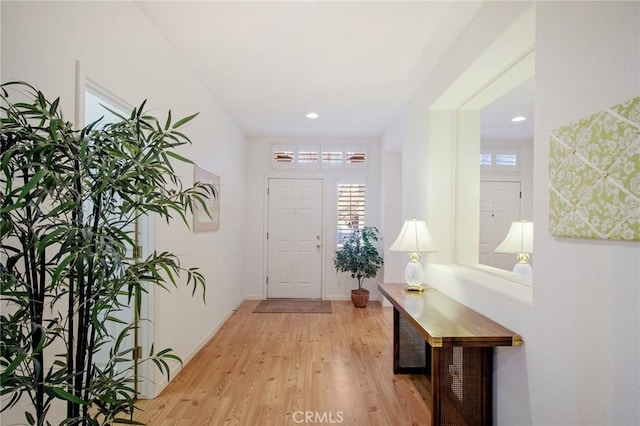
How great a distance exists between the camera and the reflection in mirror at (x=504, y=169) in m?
1.96

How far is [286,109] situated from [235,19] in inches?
70.3

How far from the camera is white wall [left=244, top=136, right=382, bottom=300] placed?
5.20 m

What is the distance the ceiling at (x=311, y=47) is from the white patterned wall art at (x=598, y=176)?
122 cm

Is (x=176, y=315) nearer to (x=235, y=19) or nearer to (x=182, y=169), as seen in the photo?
(x=182, y=169)

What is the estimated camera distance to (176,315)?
2.67m

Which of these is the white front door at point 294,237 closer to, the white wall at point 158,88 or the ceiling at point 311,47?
the white wall at point 158,88

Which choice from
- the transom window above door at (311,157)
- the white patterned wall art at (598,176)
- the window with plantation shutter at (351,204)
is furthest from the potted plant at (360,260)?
the white patterned wall art at (598,176)

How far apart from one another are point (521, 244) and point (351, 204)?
11.0 ft

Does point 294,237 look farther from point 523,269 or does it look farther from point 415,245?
point 523,269

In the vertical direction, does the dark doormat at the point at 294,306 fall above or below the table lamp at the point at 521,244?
below

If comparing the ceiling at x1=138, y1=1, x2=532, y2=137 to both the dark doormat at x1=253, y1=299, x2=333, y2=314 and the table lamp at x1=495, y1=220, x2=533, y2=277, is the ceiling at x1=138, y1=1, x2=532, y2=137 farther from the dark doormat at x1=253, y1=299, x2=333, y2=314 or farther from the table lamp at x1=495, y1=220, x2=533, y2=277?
the dark doormat at x1=253, y1=299, x2=333, y2=314

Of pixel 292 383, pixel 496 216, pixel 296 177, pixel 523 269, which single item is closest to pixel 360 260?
pixel 296 177

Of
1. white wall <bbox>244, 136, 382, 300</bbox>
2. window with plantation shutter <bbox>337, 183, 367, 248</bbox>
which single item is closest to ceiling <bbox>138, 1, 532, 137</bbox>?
white wall <bbox>244, 136, 382, 300</bbox>

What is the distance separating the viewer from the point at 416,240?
2.63 meters
